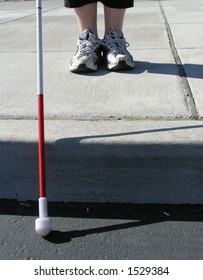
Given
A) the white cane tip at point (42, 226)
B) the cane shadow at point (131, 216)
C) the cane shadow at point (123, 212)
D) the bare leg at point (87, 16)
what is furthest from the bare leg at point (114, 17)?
the white cane tip at point (42, 226)

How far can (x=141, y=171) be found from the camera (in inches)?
87.3

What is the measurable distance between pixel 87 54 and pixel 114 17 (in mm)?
442

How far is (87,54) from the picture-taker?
3.25m

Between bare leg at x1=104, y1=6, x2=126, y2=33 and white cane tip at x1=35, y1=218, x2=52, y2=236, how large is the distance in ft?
6.69

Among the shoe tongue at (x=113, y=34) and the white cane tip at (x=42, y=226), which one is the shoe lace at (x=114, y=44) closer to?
the shoe tongue at (x=113, y=34)

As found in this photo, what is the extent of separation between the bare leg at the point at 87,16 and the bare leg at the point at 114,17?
0.11 meters

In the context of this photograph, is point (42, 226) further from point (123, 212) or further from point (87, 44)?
point (87, 44)

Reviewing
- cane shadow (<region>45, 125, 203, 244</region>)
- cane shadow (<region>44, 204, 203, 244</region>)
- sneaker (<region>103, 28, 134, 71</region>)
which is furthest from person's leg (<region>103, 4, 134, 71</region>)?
cane shadow (<region>44, 204, 203, 244</region>)

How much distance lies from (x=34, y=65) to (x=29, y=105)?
1.02m

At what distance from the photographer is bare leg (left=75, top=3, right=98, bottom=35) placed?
3.37 meters

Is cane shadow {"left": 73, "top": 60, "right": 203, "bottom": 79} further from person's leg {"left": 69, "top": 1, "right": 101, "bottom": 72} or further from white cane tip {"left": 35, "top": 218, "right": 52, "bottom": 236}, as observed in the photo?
white cane tip {"left": 35, "top": 218, "right": 52, "bottom": 236}

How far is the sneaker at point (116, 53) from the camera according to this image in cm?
326
